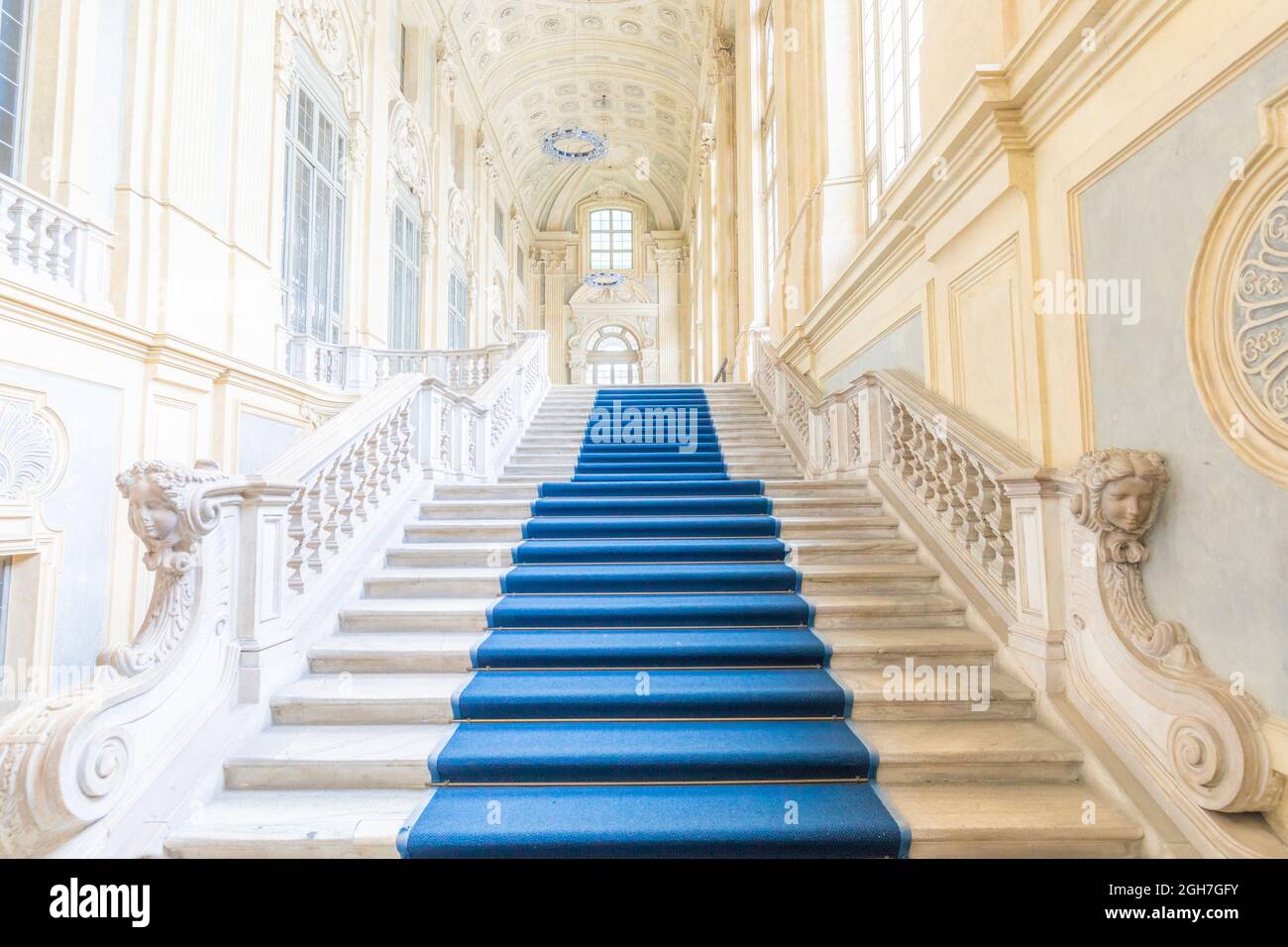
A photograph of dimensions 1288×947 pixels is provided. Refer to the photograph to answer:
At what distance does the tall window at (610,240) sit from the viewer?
86.6 feet

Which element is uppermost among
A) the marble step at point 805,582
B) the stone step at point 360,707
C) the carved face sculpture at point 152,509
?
the carved face sculpture at point 152,509

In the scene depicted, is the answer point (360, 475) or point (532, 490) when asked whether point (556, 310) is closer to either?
point (532, 490)

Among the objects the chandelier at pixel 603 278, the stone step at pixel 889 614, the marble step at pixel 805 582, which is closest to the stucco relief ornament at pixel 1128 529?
the stone step at pixel 889 614

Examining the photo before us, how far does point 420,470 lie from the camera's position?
501 cm

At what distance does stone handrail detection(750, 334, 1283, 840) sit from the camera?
202cm

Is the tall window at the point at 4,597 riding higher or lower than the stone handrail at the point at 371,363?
lower

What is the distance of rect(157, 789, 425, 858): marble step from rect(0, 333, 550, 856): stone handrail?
0.54 feet

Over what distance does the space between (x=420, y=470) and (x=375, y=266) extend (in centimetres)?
750

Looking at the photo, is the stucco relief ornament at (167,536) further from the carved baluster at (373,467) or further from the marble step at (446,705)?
the carved baluster at (373,467)

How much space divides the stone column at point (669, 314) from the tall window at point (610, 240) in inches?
54.9

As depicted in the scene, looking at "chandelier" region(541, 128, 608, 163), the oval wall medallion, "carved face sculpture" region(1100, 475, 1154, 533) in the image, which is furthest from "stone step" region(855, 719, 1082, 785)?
"chandelier" region(541, 128, 608, 163)
